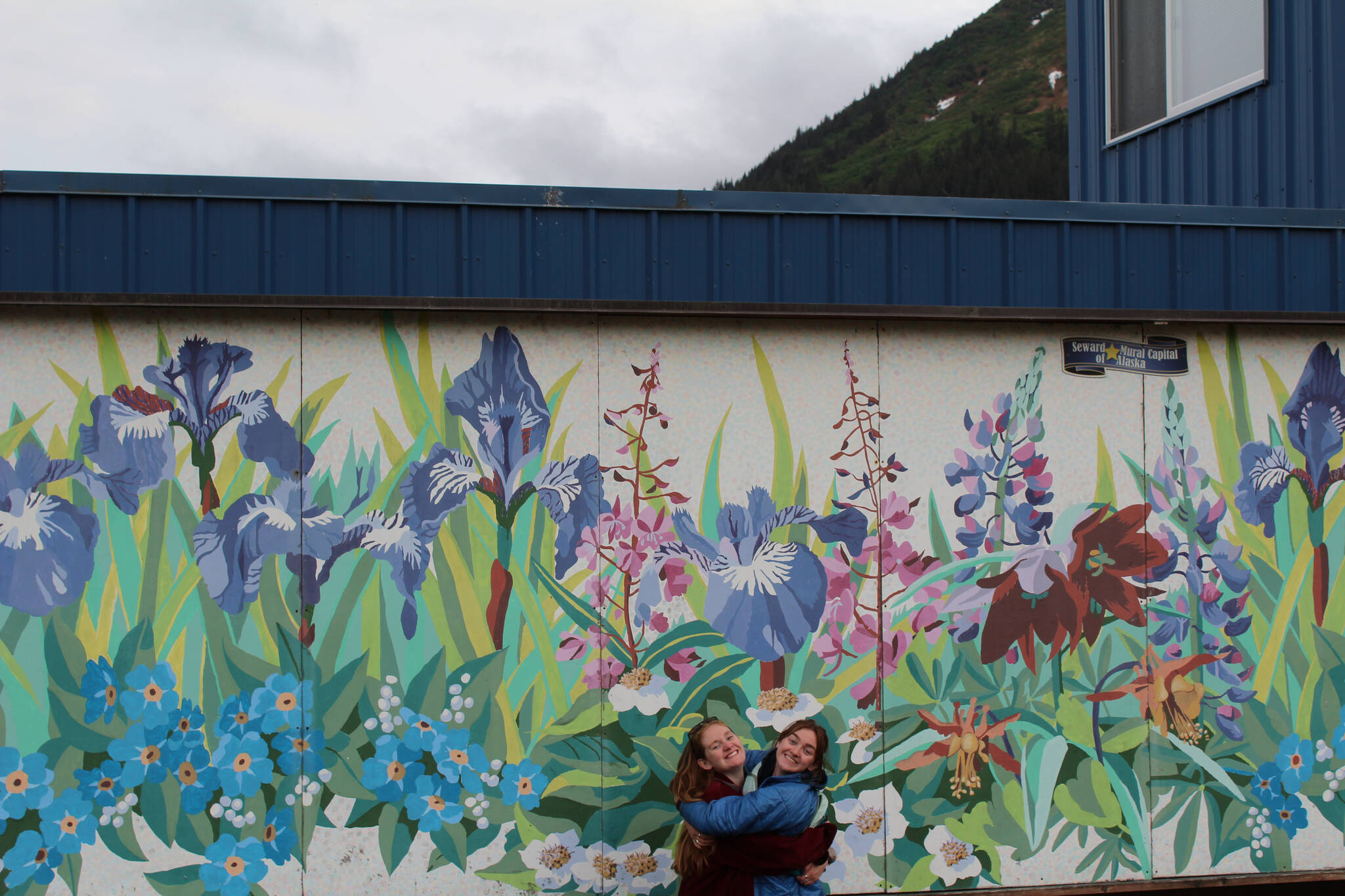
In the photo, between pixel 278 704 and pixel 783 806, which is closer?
pixel 783 806

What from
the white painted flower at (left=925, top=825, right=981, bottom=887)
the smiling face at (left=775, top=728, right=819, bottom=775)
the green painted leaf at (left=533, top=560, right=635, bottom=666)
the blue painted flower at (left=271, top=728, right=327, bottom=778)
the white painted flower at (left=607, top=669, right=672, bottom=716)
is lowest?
the white painted flower at (left=925, top=825, right=981, bottom=887)

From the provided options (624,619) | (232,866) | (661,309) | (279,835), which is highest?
(661,309)

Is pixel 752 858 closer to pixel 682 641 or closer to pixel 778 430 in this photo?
pixel 682 641

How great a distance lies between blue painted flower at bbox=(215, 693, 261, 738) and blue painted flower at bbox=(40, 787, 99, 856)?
0.68 meters

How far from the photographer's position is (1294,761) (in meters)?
5.02

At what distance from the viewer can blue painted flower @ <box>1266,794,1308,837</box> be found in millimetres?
4992

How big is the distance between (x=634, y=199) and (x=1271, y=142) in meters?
5.19

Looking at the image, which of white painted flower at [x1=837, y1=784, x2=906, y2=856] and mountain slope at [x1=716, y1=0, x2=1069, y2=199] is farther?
mountain slope at [x1=716, y1=0, x2=1069, y2=199]

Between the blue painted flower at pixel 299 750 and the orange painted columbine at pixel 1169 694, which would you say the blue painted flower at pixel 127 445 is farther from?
the orange painted columbine at pixel 1169 694

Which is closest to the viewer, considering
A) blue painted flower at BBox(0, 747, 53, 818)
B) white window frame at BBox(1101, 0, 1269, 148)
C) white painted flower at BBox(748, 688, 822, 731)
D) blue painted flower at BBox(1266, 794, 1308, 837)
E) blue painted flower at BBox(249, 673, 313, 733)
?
blue painted flower at BBox(0, 747, 53, 818)

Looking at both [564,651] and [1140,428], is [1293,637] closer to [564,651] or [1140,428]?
[1140,428]

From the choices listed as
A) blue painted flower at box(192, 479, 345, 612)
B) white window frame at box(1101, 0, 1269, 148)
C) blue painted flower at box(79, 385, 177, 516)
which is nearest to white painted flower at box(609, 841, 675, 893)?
blue painted flower at box(192, 479, 345, 612)

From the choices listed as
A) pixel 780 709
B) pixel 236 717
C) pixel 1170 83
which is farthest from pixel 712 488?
pixel 1170 83

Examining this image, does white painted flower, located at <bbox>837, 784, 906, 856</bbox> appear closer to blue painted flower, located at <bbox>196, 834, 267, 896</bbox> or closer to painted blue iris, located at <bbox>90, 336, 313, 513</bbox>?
blue painted flower, located at <bbox>196, 834, 267, 896</bbox>
